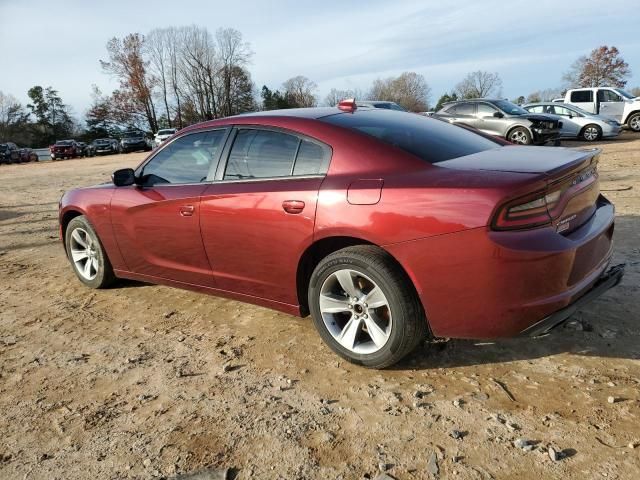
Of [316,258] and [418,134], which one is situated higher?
[418,134]

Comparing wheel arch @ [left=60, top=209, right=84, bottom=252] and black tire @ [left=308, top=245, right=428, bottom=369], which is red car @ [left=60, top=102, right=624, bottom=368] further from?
A: wheel arch @ [left=60, top=209, right=84, bottom=252]

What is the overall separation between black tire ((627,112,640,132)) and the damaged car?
745 cm

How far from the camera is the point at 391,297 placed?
270cm

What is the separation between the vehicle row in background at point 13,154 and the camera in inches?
1427

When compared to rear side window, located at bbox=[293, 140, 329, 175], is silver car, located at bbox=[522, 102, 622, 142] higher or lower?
lower

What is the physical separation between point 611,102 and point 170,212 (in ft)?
71.0

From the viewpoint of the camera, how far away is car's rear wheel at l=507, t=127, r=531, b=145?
1438 centimetres

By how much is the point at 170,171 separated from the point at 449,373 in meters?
2.54

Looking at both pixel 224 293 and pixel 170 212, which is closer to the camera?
pixel 224 293

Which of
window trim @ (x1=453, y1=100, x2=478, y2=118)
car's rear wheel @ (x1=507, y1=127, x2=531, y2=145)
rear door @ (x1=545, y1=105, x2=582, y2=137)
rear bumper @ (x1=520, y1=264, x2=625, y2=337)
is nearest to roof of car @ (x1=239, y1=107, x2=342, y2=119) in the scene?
rear bumper @ (x1=520, y1=264, x2=625, y2=337)

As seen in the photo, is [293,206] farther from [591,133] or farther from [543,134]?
[591,133]

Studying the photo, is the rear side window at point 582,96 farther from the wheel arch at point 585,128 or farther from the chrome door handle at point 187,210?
the chrome door handle at point 187,210

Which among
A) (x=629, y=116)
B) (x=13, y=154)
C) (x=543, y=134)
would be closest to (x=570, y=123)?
(x=543, y=134)

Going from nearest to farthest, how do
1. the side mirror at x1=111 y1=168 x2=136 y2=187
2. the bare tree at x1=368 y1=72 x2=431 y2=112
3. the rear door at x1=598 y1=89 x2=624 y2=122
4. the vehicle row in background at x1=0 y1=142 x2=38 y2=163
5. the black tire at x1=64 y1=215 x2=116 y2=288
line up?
the side mirror at x1=111 y1=168 x2=136 y2=187, the black tire at x1=64 y1=215 x2=116 y2=288, the rear door at x1=598 y1=89 x2=624 y2=122, the vehicle row in background at x1=0 y1=142 x2=38 y2=163, the bare tree at x1=368 y1=72 x2=431 y2=112
